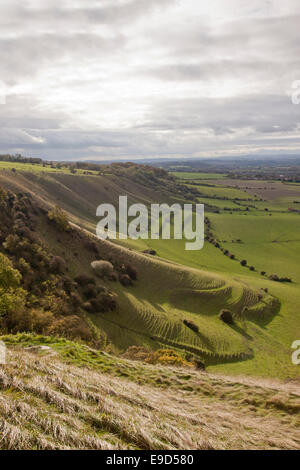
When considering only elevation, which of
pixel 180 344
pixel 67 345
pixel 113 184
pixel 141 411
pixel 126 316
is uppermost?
pixel 113 184

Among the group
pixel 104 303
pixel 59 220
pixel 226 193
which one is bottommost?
pixel 104 303

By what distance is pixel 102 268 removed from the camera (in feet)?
133

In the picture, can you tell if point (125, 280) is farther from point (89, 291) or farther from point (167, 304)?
point (89, 291)

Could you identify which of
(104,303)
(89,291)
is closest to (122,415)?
(104,303)

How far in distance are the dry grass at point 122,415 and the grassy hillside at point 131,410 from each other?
3 centimetres

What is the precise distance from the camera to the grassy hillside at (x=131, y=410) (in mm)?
6719

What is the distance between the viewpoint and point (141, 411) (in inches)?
352

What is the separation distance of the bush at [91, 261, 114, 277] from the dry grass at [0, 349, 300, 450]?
2801 cm

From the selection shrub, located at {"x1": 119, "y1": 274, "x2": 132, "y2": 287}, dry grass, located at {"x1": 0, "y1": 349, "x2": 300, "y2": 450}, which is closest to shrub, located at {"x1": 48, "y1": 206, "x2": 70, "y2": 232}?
shrub, located at {"x1": 119, "y1": 274, "x2": 132, "y2": 287}

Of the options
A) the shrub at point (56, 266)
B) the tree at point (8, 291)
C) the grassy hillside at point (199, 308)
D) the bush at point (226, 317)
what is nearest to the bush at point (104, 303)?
the grassy hillside at point (199, 308)

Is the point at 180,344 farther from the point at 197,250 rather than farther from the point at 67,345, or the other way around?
the point at 197,250

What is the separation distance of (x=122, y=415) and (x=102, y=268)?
33.3 metres
